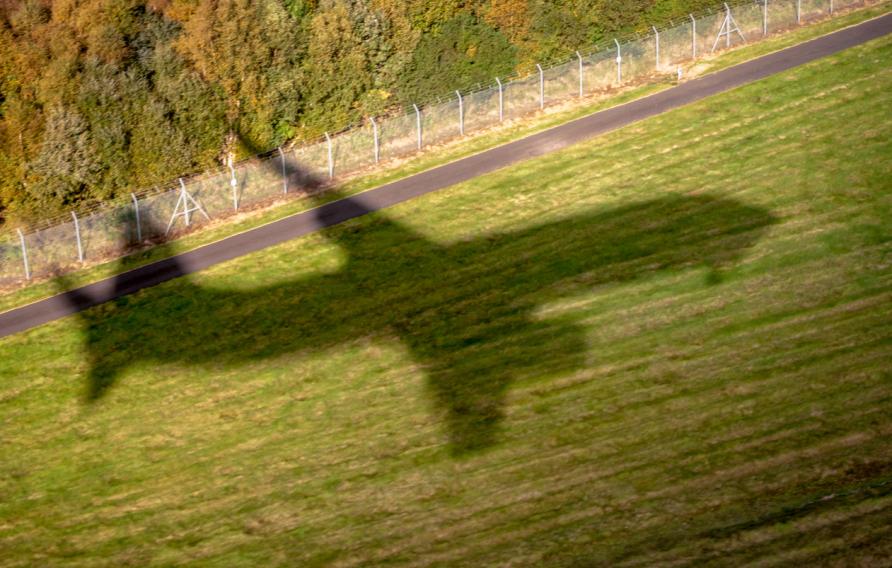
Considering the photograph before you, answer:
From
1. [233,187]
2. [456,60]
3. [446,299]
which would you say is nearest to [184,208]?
[233,187]

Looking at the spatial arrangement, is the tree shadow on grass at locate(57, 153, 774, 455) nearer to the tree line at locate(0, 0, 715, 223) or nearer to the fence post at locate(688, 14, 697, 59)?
the tree line at locate(0, 0, 715, 223)

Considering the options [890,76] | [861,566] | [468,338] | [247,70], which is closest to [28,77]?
[247,70]

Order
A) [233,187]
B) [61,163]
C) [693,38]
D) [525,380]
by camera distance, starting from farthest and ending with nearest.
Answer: [693,38] → [61,163] → [233,187] → [525,380]

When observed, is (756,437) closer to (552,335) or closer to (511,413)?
(511,413)

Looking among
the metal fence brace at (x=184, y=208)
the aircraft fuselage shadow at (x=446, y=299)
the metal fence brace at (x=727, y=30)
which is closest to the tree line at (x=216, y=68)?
the metal fence brace at (x=727, y=30)

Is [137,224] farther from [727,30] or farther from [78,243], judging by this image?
[727,30]

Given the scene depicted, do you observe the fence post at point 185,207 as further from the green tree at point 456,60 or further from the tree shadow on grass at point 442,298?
the green tree at point 456,60

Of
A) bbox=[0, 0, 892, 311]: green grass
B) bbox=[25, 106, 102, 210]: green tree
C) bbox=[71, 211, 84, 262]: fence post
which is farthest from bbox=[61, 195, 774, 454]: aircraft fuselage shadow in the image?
bbox=[25, 106, 102, 210]: green tree

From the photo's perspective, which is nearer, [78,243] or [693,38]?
[78,243]
